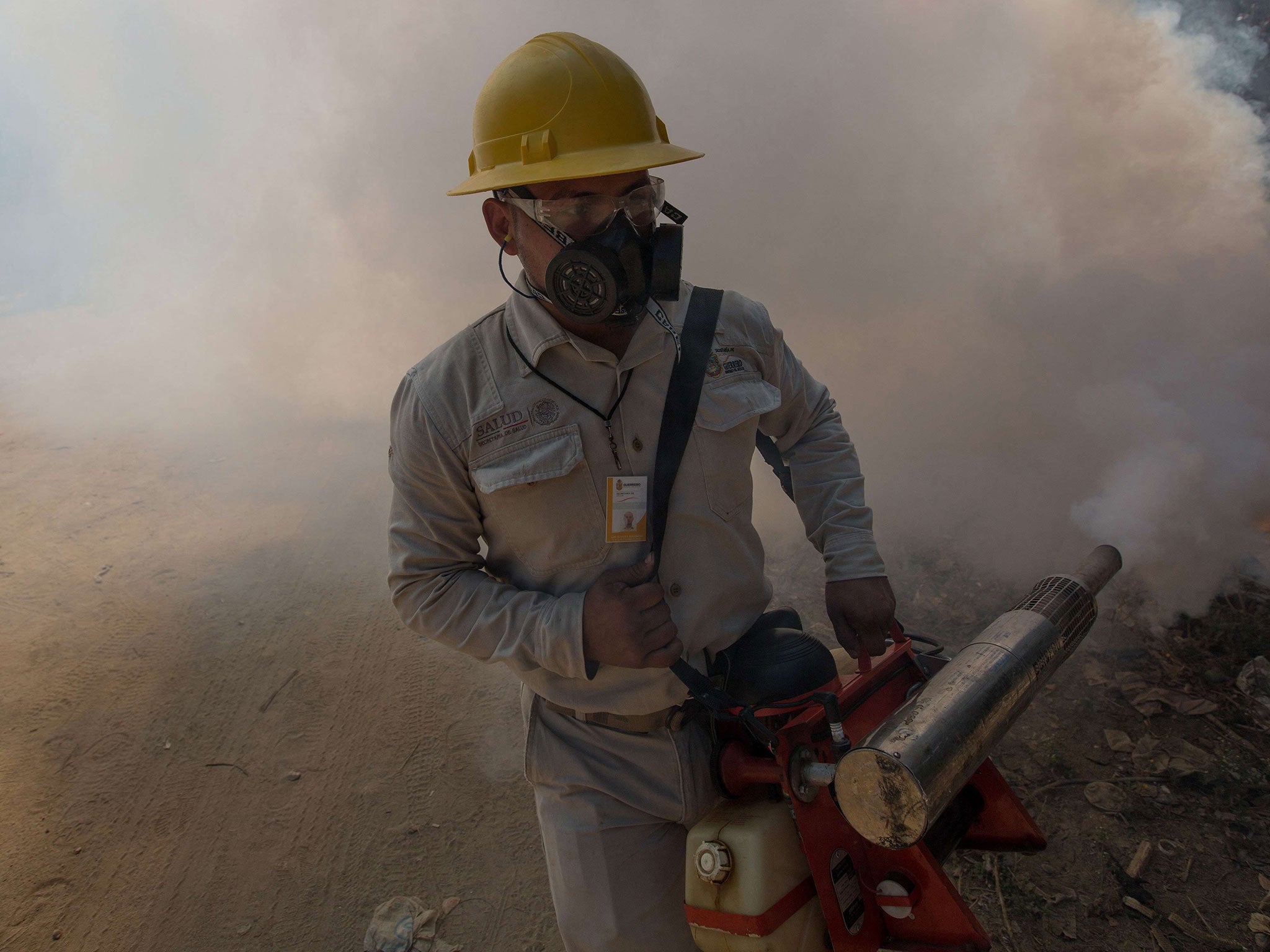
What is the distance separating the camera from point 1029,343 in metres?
5.38

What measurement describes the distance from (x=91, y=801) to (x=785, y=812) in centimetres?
356

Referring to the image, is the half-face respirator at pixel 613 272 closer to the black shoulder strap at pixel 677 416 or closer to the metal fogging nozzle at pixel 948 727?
the black shoulder strap at pixel 677 416

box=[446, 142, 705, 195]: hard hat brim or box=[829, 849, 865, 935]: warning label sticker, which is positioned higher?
box=[446, 142, 705, 195]: hard hat brim

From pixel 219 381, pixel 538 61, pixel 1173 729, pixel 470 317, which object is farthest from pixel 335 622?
pixel 219 381

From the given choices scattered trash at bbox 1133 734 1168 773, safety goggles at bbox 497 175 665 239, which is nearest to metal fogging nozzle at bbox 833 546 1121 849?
safety goggles at bbox 497 175 665 239

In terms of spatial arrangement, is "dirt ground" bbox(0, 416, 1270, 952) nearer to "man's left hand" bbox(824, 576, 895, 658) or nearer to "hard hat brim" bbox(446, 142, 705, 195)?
"man's left hand" bbox(824, 576, 895, 658)

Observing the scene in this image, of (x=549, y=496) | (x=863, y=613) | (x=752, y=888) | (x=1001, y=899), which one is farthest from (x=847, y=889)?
(x=1001, y=899)

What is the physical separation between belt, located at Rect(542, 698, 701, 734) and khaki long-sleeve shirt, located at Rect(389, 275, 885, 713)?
0.17 feet

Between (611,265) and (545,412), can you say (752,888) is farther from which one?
(611,265)

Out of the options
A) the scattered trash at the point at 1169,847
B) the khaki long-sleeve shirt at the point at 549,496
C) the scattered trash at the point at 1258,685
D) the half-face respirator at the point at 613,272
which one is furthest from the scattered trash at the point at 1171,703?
the half-face respirator at the point at 613,272

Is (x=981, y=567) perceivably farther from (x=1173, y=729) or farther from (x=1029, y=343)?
(x=1029, y=343)

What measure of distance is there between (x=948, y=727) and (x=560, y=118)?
1483 mm

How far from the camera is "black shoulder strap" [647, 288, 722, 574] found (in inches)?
71.1

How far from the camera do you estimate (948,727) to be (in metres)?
1.47
